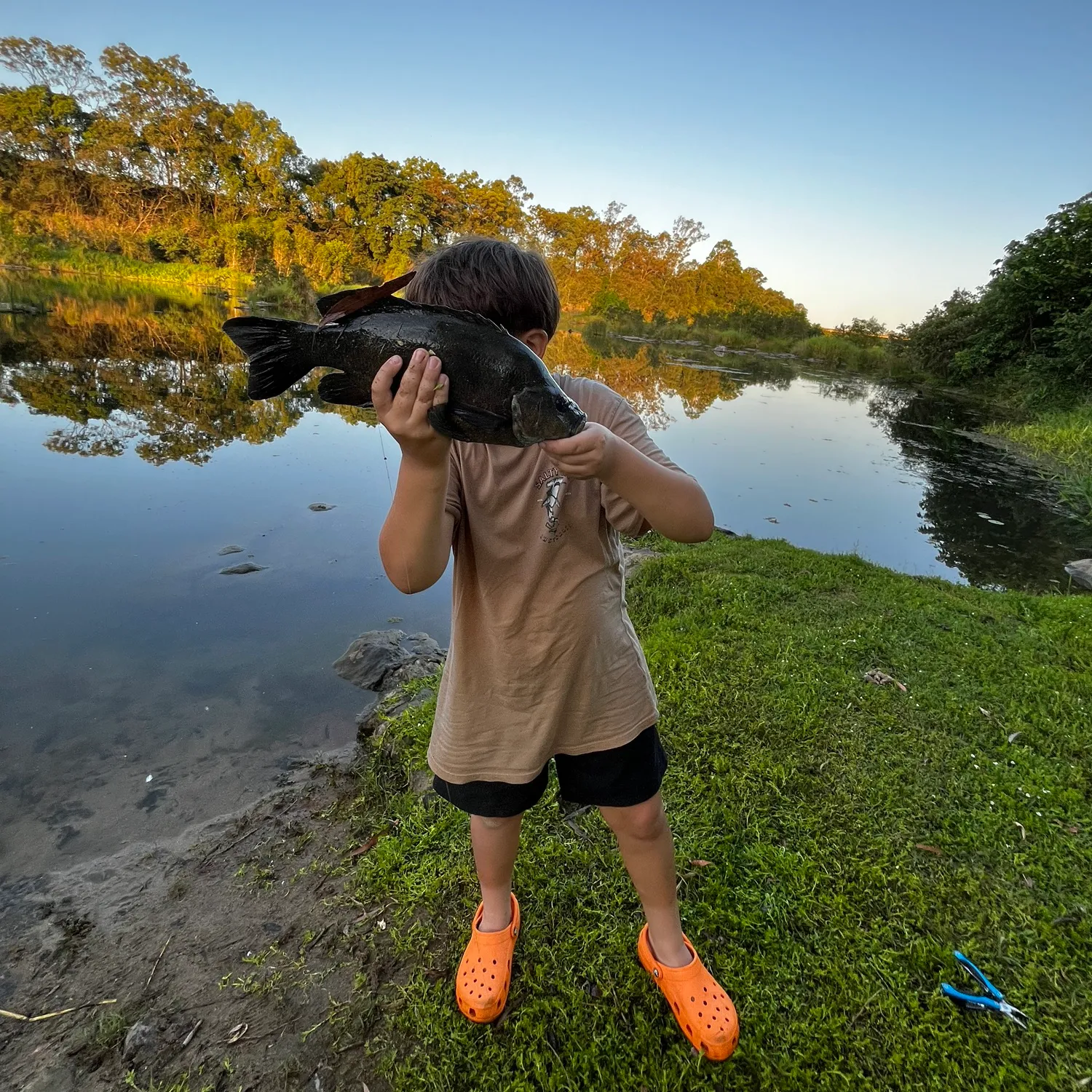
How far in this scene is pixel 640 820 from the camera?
1687mm

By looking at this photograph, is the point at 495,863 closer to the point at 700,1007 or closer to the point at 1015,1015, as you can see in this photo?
the point at 700,1007

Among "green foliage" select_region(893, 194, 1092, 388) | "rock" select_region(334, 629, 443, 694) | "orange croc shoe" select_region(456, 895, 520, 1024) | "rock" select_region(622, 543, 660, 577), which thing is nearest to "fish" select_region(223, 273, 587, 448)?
"orange croc shoe" select_region(456, 895, 520, 1024)

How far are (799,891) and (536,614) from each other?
66.0 inches

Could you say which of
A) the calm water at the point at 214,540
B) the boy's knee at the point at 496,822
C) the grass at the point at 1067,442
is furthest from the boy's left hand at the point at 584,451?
the grass at the point at 1067,442

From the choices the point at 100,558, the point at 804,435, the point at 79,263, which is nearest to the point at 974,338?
the point at 804,435

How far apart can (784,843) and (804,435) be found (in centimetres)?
1347

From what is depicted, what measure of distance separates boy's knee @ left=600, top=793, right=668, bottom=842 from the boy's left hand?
1014 millimetres

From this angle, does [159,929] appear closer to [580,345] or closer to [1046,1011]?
[1046,1011]

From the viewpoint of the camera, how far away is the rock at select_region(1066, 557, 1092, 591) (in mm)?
6816

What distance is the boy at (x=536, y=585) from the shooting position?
4.33 ft

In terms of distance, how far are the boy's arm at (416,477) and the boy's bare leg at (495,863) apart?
838mm

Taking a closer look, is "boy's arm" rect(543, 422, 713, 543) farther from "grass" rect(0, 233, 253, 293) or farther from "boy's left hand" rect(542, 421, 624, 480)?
"grass" rect(0, 233, 253, 293)

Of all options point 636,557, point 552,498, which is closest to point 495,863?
point 552,498

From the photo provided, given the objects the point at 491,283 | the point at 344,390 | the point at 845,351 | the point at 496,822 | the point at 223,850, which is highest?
the point at 845,351
